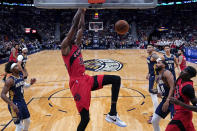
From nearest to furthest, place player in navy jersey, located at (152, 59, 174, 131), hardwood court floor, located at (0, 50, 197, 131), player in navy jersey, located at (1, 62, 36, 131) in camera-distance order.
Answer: player in navy jersey, located at (152, 59, 174, 131)
player in navy jersey, located at (1, 62, 36, 131)
hardwood court floor, located at (0, 50, 197, 131)

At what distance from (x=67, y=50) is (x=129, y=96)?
4.88m

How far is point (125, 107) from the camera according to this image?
643 centimetres

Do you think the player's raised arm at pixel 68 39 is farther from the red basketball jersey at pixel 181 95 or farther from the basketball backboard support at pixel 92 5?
the red basketball jersey at pixel 181 95

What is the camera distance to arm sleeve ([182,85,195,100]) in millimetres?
2984

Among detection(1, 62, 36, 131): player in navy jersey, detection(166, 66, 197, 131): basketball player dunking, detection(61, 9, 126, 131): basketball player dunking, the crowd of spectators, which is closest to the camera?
detection(166, 66, 197, 131): basketball player dunking

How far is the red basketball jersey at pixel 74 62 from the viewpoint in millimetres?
3205

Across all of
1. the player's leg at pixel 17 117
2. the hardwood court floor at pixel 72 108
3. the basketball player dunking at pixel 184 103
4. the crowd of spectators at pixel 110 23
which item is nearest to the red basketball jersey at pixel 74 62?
the player's leg at pixel 17 117

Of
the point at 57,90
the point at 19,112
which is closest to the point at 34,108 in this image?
the point at 57,90

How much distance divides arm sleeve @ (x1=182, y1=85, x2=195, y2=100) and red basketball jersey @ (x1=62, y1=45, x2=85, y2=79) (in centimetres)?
170

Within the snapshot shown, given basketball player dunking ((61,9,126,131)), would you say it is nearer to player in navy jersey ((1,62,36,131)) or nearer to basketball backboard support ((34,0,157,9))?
basketball backboard support ((34,0,157,9))

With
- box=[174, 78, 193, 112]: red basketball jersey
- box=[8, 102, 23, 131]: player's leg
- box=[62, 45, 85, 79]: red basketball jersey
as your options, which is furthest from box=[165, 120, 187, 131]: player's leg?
box=[8, 102, 23, 131]: player's leg

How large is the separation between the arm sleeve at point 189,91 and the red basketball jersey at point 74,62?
5.57ft

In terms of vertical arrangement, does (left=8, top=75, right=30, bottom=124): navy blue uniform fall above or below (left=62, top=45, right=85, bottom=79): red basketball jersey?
below

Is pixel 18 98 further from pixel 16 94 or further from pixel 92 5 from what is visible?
pixel 92 5
